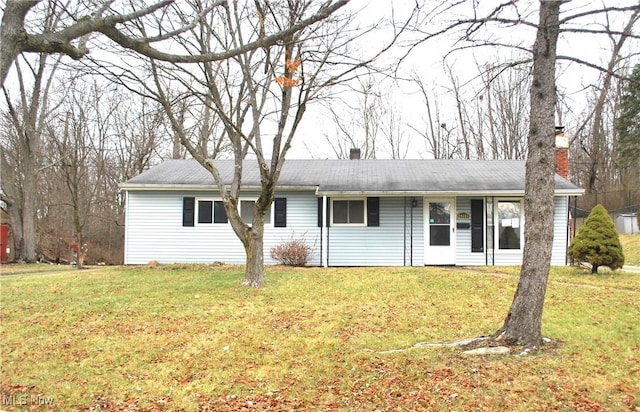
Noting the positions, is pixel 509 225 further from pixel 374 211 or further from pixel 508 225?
pixel 374 211

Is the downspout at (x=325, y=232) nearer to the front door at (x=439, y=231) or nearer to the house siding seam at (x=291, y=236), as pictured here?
the house siding seam at (x=291, y=236)

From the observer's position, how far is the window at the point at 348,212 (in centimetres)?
1400

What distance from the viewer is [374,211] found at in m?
13.9

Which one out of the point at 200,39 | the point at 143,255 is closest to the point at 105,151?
the point at 143,255

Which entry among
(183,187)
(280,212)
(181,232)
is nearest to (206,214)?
(181,232)

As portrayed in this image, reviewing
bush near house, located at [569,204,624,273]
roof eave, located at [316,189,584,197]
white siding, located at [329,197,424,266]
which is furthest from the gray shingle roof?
bush near house, located at [569,204,624,273]

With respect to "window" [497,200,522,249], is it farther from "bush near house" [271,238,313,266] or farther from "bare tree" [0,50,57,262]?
"bare tree" [0,50,57,262]

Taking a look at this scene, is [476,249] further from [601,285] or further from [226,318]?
[226,318]

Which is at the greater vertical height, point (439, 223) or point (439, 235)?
point (439, 223)

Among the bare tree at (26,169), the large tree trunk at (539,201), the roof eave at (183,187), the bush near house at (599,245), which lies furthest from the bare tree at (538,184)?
the bare tree at (26,169)

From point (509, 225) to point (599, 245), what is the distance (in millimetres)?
3276

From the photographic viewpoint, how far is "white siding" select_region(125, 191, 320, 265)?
1420 cm

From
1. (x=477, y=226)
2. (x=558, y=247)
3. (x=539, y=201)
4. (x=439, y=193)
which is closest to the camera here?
(x=539, y=201)

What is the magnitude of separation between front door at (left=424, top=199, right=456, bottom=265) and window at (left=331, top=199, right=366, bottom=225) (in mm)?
1900
